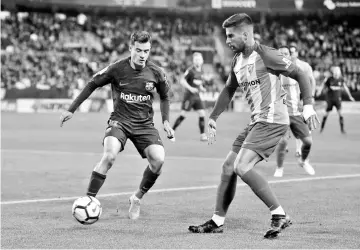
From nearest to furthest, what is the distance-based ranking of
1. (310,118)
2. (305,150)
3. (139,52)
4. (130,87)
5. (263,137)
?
(310,118) < (263,137) < (139,52) < (130,87) < (305,150)

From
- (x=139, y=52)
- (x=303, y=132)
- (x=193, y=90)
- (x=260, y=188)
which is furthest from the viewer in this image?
(x=193, y=90)

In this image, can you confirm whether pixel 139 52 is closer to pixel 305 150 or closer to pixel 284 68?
pixel 284 68

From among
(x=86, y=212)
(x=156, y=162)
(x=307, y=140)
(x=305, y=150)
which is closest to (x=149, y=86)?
(x=156, y=162)

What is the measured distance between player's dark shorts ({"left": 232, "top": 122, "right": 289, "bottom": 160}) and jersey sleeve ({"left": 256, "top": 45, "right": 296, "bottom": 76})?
22.2 inches

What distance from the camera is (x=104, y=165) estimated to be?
8172 mm

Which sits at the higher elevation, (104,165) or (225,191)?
(104,165)

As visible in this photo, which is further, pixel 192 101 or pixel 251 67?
pixel 192 101

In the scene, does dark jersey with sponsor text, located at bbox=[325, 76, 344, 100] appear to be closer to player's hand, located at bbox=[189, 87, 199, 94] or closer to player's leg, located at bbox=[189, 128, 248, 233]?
player's hand, located at bbox=[189, 87, 199, 94]

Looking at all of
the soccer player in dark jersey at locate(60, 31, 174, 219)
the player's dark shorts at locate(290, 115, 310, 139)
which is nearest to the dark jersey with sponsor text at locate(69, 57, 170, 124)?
the soccer player in dark jersey at locate(60, 31, 174, 219)

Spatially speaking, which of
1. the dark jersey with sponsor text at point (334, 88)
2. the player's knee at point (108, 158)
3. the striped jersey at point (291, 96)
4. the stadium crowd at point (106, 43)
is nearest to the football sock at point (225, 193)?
the player's knee at point (108, 158)

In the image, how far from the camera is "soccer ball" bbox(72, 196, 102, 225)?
749 cm

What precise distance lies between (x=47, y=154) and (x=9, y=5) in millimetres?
32682

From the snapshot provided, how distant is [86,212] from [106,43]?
4057 cm

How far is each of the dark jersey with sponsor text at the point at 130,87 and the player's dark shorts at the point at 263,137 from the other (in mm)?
1718
